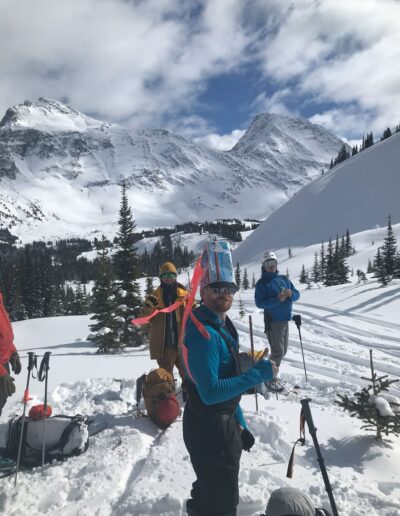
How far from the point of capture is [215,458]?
9.18ft

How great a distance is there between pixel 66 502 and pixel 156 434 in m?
1.68

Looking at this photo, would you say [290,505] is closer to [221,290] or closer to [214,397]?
[214,397]

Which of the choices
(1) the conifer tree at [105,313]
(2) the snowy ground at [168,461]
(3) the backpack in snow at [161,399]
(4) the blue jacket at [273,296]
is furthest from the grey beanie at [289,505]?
(1) the conifer tree at [105,313]

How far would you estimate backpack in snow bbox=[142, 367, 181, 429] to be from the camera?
18.4 feet

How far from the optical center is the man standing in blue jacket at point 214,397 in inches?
106

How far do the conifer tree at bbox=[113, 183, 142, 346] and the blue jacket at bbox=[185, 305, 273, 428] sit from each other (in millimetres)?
14685

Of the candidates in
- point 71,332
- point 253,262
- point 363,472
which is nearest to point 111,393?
point 363,472

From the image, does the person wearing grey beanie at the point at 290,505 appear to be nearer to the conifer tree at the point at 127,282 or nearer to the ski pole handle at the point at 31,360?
the ski pole handle at the point at 31,360

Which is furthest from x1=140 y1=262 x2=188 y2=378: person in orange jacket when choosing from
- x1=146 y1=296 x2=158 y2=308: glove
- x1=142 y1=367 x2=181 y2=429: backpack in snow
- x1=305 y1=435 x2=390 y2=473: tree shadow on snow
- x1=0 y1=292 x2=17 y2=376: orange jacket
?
x1=305 y1=435 x2=390 y2=473: tree shadow on snow

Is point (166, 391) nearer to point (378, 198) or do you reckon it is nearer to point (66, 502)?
point (66, 502)

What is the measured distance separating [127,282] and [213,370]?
51.7 ft

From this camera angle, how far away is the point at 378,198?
333 ft

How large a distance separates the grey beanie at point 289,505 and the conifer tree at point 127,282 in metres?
14.5

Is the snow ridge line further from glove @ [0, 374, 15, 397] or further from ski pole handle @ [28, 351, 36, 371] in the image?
glove @ [0, 374, 15, 397]
